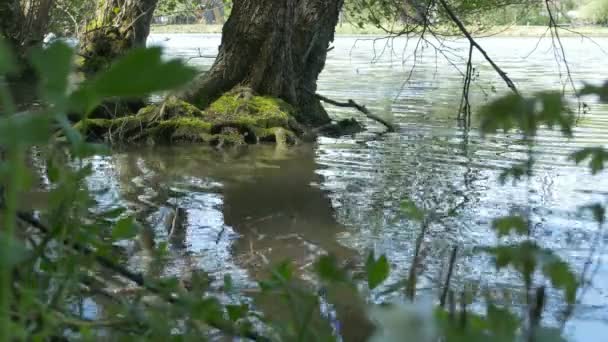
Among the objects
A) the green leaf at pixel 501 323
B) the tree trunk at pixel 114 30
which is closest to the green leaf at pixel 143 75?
the green leaf at pixel 501 323

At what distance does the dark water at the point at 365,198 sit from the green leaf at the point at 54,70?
1744 millimetres

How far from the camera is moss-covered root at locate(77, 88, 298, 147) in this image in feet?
32.1

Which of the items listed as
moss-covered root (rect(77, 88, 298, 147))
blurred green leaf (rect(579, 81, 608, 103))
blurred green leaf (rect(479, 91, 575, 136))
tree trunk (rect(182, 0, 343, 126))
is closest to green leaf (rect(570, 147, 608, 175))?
blurred green leaf (rect(579, 81, 608, 103))

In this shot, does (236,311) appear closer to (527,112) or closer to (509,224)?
(509,224)

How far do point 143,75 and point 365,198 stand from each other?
19.8ft

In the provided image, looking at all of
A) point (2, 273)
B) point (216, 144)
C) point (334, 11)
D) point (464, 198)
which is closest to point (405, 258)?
point (464, 198)

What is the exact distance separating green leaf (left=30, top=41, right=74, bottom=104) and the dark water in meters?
1.74

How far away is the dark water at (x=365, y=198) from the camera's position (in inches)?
184

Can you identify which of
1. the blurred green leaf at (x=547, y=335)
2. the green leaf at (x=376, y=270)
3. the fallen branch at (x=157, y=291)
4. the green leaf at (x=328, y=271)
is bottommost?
the fallen branch at (x=157, y=291)

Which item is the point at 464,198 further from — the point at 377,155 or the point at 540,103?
the point at 540,103

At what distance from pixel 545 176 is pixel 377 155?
2.03 m

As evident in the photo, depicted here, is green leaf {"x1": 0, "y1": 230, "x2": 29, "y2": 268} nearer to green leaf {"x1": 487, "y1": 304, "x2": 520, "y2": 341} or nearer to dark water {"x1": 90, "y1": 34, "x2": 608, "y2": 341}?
green leaf {"x1": 487, "y1": 304, "x2": 520, "y2": 341}

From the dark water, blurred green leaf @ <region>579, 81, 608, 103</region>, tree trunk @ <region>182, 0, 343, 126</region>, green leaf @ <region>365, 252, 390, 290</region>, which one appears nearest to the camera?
green leaf @ <region>365, 252, 390, 290</region>

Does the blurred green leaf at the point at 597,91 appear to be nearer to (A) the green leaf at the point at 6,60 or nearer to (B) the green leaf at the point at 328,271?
(B) the green leaf at the point at 328,271
